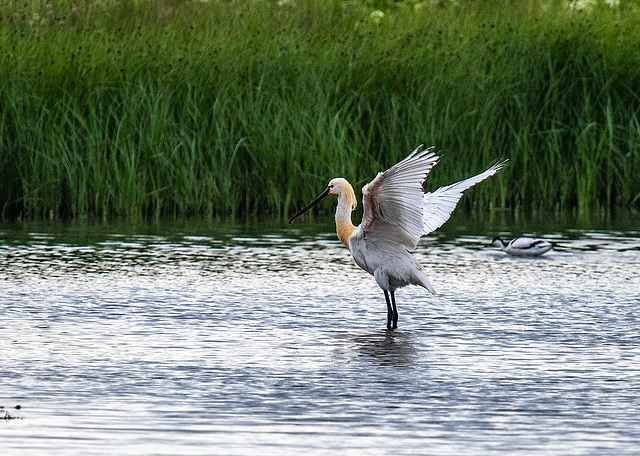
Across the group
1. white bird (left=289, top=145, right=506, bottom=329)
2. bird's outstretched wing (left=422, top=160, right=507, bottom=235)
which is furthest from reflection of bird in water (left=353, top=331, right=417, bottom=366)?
bird's outstretched wing (left=422, top=160, right=507, bottom=235)

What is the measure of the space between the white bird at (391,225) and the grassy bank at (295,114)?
17.2 ft

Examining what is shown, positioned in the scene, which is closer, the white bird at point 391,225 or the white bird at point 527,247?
the white bird at point 391,225

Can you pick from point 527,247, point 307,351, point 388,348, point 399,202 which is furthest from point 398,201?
point 527,247

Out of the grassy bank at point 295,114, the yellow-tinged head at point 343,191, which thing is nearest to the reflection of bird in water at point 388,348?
the yellow-tinged head at point 343,191

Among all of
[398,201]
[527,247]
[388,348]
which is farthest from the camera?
[527,247]

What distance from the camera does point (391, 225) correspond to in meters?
8.69

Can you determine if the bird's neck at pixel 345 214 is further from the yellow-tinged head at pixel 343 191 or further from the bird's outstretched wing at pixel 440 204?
the bird's outstretched wing at pixel 440 204

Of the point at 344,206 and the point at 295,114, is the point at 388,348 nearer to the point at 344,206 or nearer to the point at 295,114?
the point at 344,206

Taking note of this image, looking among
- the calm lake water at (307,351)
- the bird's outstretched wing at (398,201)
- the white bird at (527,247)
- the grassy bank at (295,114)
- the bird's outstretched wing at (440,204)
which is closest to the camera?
the calm lake water at (307,351)

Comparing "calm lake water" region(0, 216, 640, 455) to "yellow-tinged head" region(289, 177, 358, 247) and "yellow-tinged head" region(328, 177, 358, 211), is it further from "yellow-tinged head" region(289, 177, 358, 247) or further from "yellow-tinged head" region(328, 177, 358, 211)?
"yellow-tinged head" region(328, 177, 358, 211)

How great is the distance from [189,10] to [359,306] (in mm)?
10351

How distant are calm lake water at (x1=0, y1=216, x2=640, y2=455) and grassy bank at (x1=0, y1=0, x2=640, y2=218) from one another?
211 cm

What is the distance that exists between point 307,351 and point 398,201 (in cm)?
143

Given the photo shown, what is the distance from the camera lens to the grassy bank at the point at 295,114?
14492 mm
